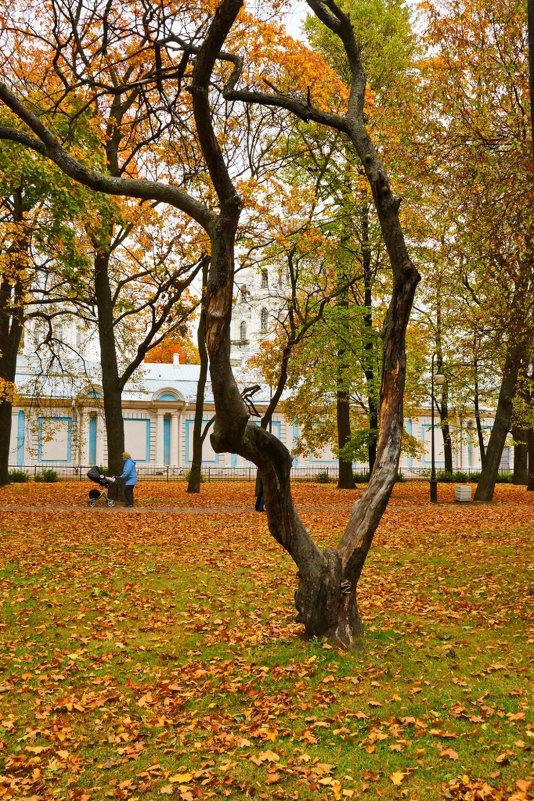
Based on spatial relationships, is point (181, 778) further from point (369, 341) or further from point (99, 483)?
point (369, 341)

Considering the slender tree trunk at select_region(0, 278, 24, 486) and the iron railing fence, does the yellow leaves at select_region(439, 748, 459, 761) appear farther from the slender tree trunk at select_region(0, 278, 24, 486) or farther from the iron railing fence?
the iron railing fence

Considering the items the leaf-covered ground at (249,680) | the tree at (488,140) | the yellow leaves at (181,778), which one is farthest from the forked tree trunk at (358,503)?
the tree at (488,140)

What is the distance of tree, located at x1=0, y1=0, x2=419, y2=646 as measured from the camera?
545cm

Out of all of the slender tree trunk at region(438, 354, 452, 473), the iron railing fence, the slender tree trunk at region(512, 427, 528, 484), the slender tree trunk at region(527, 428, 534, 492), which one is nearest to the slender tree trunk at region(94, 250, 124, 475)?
the slender tree trunk at region(438, 354, 452, 473)

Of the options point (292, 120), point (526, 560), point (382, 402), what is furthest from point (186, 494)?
point (382, 402)

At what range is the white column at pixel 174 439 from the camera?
39.8m

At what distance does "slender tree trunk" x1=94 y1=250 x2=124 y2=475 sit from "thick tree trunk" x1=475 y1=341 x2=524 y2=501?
11051 mm

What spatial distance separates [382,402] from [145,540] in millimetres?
7080

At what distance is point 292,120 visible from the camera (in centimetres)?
1836

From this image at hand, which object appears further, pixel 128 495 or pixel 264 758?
pixel 128 495

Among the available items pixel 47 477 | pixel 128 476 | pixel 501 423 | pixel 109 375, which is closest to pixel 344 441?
pixel 501 423

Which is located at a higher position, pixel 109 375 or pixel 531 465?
pixel 109 375

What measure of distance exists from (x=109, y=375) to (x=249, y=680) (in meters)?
13.6

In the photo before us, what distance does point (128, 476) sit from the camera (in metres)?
17.8
